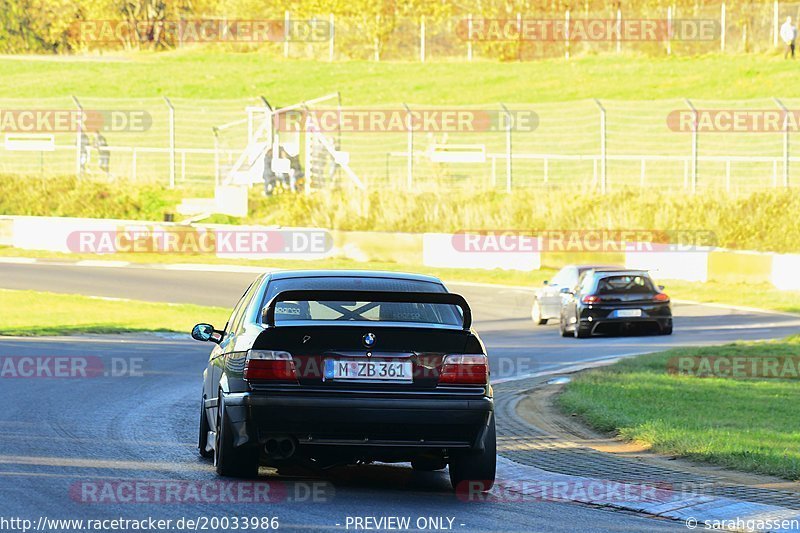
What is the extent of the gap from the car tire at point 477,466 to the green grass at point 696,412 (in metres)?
2.20

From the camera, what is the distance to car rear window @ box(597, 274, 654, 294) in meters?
24.8

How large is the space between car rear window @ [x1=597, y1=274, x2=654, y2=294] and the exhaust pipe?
16316mm

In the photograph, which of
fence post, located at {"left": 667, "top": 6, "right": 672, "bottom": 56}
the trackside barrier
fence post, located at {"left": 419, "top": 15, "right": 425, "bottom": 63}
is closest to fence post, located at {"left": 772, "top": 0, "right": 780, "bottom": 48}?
fence post, located at {"left": 667, "top": 6, "right": 672, "bottom": 56}

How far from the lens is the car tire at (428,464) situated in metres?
9.74

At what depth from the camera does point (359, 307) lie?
9.55 metres

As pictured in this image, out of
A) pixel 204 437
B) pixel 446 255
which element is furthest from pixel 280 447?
pixel 446 255

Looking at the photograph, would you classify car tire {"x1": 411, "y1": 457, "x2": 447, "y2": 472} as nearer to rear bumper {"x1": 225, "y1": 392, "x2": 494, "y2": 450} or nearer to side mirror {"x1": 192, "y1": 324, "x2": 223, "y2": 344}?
rear bumper {"x1": 225, "y1": 392, "x2": 494, "y2": 450}

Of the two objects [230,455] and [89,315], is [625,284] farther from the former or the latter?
Answer: [230,455]

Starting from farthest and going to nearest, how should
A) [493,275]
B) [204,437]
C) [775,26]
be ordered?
[775,26], [493,275], [204,437]

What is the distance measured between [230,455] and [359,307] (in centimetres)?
132

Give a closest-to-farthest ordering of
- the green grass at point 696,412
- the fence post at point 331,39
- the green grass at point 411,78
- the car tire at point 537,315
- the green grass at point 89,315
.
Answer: the green grass at point 696,412, the green grass at point 89,315, the car tire at point 537,315, the green grass at point 411,78, the fence post at point 331,39

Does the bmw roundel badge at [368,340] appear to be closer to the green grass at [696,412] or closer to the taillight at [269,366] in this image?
the taillight at [269,366]

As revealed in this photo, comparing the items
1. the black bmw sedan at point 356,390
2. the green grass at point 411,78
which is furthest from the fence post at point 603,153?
the black bmw sedan at point 356,390

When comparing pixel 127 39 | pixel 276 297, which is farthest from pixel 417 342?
pixel 127 39
